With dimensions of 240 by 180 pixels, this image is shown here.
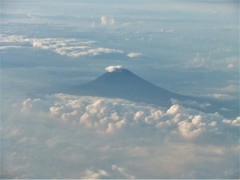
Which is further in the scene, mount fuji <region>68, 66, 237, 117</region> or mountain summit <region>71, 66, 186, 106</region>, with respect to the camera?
mountain summit <region>71, 66, 186, 106</region>

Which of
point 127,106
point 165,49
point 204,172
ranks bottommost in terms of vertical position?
point 204,172

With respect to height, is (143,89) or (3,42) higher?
(3,42)

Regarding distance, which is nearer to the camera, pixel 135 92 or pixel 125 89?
pixel 135 92

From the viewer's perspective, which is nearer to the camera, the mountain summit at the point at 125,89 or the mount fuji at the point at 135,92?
the mount fuji at the point at 135,92

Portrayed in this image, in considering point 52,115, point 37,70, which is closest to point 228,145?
point 52,115

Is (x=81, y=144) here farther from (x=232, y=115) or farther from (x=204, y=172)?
(x=232, y=115)

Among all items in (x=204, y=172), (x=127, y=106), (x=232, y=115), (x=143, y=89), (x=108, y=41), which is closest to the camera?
(x=204, y=172)

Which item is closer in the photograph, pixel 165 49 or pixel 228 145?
pixel 228 145

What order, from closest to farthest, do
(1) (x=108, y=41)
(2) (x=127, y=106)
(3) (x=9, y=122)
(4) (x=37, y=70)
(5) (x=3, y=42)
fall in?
(3) (x=9, y=122) < (2) (x=127, y=106) < (4) (x=37, y=70) < (5) (x=3, y=42) < (1) (x=108, y=41)
